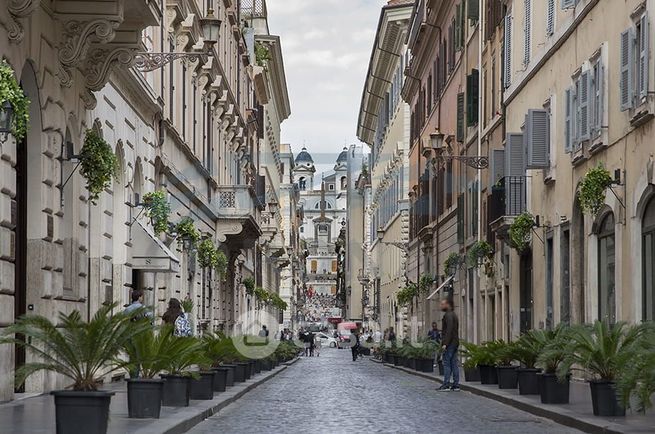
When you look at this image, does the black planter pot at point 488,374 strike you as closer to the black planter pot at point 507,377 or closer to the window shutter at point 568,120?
the black planter pot at point 507,377

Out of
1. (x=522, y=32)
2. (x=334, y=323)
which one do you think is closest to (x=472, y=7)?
(x=522, y=32)

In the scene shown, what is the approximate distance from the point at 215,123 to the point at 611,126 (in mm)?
26753

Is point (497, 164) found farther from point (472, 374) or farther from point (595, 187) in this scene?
point (595, 187)

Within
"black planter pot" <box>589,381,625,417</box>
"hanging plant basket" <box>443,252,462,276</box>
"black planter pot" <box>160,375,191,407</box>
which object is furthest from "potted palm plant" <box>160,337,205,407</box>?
"hanging plant basket" <box>443,252,462,276</box>

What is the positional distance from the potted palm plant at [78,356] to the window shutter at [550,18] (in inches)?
800

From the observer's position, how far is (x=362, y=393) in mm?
29125

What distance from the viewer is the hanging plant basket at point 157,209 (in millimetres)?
31078

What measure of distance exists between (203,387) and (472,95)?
1005 inches

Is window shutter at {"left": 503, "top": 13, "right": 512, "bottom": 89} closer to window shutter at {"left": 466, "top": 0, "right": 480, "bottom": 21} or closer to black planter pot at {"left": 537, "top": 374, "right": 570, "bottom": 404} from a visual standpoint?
window shutter at {"left": 466, "top": 0, "right": 480, "bottom": 21}

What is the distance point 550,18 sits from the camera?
33469 mm

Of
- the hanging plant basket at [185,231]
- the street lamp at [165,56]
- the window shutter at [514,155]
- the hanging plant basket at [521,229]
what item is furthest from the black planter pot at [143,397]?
the window shutter at [514,155]

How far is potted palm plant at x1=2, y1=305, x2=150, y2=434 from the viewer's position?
13.6 meters

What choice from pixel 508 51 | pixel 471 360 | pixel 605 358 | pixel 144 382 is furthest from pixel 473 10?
pixel 144 382

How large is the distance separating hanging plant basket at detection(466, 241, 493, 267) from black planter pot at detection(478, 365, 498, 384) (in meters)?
13.1
